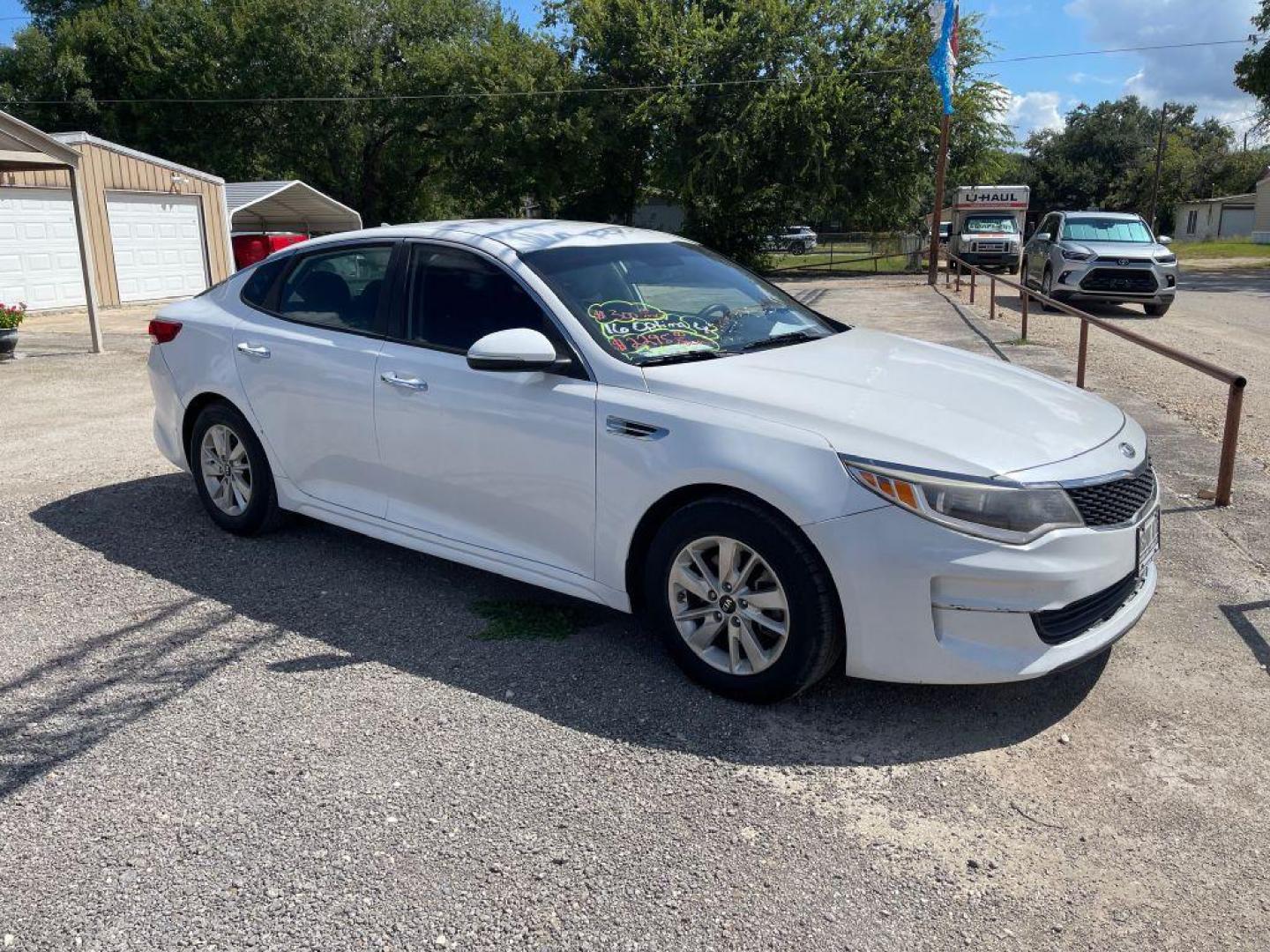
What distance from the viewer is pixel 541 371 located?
4.07 meters

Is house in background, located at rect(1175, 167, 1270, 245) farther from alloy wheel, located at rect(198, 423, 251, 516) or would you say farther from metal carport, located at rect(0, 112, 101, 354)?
alloy wheel, located at rect(198, 423, 251, 516)

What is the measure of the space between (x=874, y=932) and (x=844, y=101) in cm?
3397

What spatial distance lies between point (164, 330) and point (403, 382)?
2.03 m

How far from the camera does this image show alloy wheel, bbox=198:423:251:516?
17.9 ft

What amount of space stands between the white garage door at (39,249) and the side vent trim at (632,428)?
18111mm

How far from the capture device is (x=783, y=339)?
4.53m

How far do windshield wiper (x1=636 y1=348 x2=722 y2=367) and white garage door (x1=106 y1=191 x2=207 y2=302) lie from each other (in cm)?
2060

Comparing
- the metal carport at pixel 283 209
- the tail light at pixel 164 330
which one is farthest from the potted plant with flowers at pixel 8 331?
the metal carport at pixel 283 209

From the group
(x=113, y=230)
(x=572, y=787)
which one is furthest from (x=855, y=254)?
(x=572, y=787)

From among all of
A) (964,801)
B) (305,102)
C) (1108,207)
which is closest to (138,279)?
(305,102)

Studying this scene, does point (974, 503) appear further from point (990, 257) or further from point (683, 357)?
point (990, 257)

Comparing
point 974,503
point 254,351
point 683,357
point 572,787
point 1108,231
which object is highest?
point 1108,231

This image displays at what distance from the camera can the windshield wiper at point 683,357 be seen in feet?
13.1

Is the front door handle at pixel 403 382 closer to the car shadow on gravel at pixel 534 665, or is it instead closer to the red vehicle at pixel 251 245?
the car shadow on gravel at pixel 534 665
